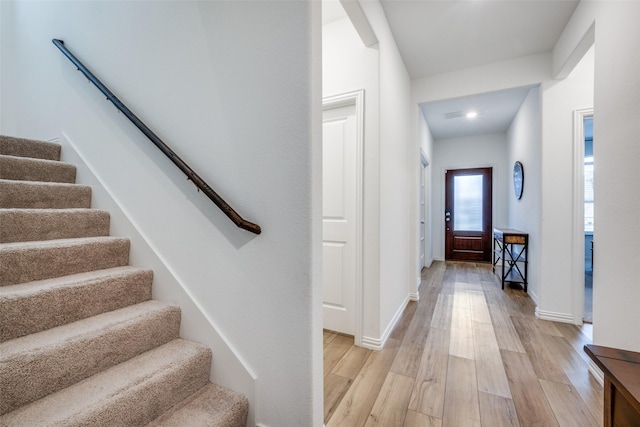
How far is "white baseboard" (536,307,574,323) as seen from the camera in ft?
8.92

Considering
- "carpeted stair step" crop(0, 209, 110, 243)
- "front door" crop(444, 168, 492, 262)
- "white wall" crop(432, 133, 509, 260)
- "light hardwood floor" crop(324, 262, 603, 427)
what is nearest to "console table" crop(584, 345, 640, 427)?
"light hardwood floor" crop(324, 262, 603, 427)

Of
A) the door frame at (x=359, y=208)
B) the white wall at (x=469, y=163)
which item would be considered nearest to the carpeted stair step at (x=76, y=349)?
the door frame at (x=359, y=208)

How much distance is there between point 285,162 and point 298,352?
81 cm

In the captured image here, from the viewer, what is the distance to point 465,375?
72.3 inches

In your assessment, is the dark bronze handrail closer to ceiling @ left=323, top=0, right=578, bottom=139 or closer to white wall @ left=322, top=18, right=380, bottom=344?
white wall @ left=322, top=18, right=380, bottom=344

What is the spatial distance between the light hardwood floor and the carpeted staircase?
0.81 m

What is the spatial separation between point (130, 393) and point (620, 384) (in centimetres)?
152

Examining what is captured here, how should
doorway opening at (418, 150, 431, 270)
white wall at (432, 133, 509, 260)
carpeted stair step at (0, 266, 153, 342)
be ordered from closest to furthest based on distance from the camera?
carpeted stair step at (0, 266, 153, 342) < doorway opening at (418, 150, 431, 270) < white wall at (432, 133, 509, 260)

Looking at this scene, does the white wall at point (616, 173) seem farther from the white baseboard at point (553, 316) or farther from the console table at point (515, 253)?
the console table at point (515, 253)

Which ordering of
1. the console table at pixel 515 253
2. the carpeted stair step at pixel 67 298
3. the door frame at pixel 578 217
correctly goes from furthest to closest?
the console table at pixel 515 253 → the door frame at pixel 578 217 → the carpeted stair step at pixel 67 298

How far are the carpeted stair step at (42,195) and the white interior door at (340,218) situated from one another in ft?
5.85

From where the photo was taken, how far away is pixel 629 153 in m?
1.49

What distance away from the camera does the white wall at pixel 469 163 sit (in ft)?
18.4

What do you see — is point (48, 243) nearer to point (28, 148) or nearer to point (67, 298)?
point (67, 298)
